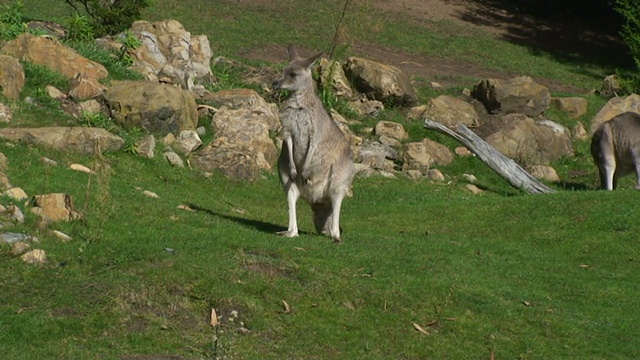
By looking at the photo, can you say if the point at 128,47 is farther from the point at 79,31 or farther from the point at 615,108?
the point at 615,108

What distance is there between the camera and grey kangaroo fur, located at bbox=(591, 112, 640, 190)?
64.6 ft

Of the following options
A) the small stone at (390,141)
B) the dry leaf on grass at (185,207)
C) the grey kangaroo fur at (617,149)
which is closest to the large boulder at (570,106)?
the grey kangaroo fur at (617,149)

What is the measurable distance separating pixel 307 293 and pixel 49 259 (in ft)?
8.15

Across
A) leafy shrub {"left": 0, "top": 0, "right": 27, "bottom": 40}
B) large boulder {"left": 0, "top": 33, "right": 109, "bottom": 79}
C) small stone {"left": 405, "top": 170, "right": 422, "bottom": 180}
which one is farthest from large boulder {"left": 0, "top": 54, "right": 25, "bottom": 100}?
small stone {"left": 405, "top": 170, "right": 422, "bottom": 180}

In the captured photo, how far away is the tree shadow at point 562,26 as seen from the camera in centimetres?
3352

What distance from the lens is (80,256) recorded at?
10641 mm

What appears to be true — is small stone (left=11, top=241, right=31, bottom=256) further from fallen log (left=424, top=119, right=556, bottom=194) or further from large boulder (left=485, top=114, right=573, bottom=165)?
large boulder (left=485, top=114, right=573, bottom=165)

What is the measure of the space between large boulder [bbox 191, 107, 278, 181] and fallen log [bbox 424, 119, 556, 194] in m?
3.11

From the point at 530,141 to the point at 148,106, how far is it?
844 centimetres

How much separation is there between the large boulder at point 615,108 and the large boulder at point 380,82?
4.17 metres

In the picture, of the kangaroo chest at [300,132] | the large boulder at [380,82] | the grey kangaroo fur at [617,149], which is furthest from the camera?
the large boulder at [380,82]

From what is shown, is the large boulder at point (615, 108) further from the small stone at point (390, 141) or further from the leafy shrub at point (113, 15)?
the leafy shrub at point (113, 15)

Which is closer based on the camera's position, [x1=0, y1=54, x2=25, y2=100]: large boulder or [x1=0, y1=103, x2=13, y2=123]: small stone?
[x1=0, y1=103, x2=13, y2=123]: small stone

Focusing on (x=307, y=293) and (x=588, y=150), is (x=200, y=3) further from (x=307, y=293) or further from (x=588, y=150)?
(x=307, y=293)
